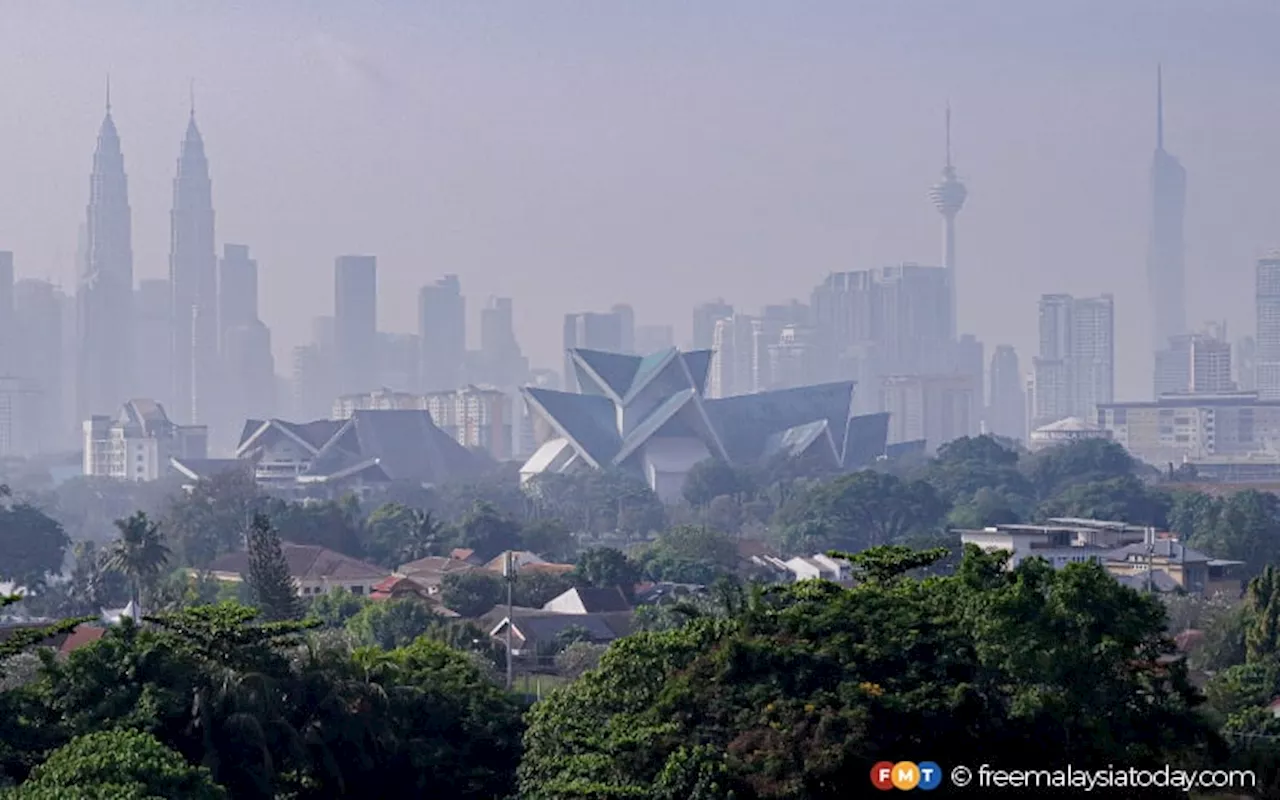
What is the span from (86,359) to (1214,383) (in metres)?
79.4

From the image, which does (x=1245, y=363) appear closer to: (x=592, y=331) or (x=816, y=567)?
(x=592, y=331)

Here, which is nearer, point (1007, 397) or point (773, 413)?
point (773, 413)

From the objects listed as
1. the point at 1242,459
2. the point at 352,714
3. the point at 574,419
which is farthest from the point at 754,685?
the point at 1242,459

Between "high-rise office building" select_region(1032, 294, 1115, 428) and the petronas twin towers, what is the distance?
204ft

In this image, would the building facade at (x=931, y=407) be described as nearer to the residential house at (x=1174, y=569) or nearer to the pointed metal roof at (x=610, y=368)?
the pointed metal roof at (x=610, y=368)

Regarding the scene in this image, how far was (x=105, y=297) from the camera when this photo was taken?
174375mm

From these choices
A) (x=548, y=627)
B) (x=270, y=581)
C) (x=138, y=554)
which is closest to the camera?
(x=270, y=581)

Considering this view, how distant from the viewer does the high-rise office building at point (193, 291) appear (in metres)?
178

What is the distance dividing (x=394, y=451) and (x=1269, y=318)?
87.5m

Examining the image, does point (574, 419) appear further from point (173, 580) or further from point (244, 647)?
point (244, 647)

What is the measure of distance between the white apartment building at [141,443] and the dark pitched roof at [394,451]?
14.1m

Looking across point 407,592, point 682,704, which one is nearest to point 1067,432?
point 407,592

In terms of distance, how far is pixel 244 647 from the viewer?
67.6 ft

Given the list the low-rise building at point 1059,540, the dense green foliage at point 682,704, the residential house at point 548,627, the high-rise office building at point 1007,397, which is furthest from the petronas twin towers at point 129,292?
the dense green foliage at point 682,704
